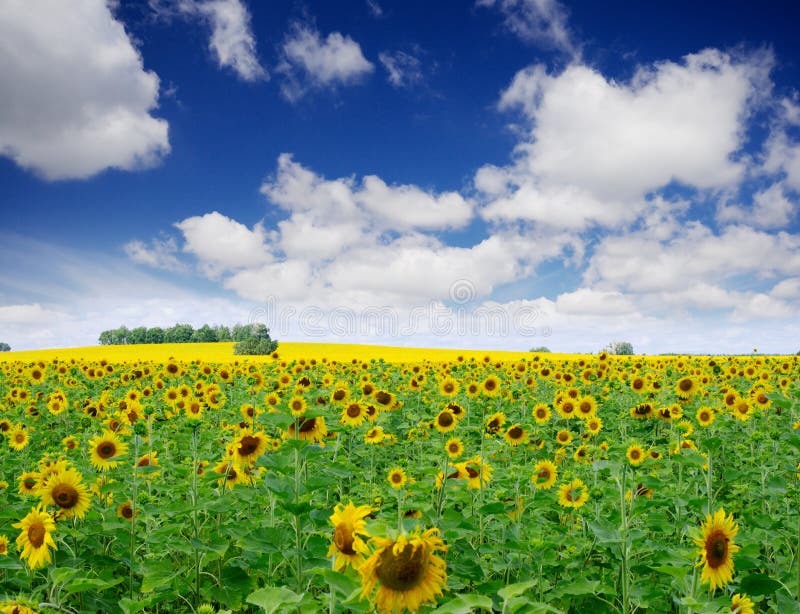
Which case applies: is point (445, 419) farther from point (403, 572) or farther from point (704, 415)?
point (403, 572)

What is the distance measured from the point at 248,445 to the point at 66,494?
1.55 meters

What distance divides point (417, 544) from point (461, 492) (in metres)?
2.49

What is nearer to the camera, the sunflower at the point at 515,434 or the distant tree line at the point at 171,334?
the sunflower at the point at 515,434

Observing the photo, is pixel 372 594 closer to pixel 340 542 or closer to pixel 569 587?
pixel 340 542

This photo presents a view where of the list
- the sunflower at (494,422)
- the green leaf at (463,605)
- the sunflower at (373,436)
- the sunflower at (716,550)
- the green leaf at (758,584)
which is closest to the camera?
the green leaf at (463,605)

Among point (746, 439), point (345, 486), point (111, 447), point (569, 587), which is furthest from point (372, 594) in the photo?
point (746, 439)

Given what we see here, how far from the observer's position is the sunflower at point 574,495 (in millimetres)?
5371

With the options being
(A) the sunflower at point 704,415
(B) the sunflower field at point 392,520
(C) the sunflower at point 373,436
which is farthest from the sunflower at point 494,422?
(A) the sunflower at point 704,415

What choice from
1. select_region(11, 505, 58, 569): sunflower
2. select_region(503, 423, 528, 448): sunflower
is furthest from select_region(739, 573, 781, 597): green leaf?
select_region(11, 505, 58, 569): sunflower

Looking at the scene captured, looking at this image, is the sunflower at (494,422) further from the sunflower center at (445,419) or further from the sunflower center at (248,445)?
the sunflower center at (248,445)

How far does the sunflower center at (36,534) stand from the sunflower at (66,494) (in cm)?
64

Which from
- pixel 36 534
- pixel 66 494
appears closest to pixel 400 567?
pixel 36 534

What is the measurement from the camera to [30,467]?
7.06 metres

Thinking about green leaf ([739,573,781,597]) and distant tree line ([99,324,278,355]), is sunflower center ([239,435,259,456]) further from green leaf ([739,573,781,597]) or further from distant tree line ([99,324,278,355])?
distant tree line ([99,324,278,355])
